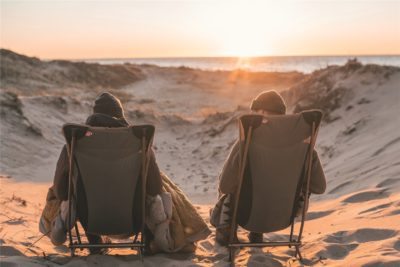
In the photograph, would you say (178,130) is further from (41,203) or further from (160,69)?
(160,69)

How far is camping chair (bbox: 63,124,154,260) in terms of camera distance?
11.5ft

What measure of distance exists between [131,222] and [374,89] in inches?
353

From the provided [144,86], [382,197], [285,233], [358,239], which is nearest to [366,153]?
[382,197]

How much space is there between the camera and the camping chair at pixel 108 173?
139 inches

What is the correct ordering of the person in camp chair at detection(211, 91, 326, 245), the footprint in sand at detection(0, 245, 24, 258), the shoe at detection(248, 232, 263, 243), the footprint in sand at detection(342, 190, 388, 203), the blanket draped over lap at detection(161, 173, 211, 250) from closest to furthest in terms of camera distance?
the footprint in sand at detection(0, 245, 24, 258) → the person in camp chair at detection(211, 91, 326, 245) → the blanket draped over lap at detection(161, 173, 211, 250) → the shoe at detection(248, 232, 263, 243) → the footprint in sand at detection(342, 190, 388, 203)

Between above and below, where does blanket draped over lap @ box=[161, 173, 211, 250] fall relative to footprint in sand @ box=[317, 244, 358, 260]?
above

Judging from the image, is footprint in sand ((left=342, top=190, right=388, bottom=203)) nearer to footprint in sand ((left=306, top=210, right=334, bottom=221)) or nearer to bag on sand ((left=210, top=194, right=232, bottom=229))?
footprint in sand ((left=306, top=210, right=334, bottom=221))

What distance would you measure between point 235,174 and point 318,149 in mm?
6658

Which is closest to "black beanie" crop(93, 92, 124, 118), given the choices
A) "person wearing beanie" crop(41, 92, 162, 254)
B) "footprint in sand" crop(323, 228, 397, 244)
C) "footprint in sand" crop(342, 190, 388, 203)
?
"person wearing beanie" crop(41, 92, 162, 254)

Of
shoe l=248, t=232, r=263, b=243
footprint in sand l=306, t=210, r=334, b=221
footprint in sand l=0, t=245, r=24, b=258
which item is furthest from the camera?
footprint in sand l=306, t=210, r=334, b=221

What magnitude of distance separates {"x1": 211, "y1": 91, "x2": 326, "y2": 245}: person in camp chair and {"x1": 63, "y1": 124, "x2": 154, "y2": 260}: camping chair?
0.73 m

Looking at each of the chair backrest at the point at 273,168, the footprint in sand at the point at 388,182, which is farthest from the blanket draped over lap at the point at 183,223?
the footprint in sand at the point at 388,182

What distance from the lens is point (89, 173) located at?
12.0ft

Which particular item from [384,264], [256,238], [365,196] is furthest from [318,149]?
[384,264]
